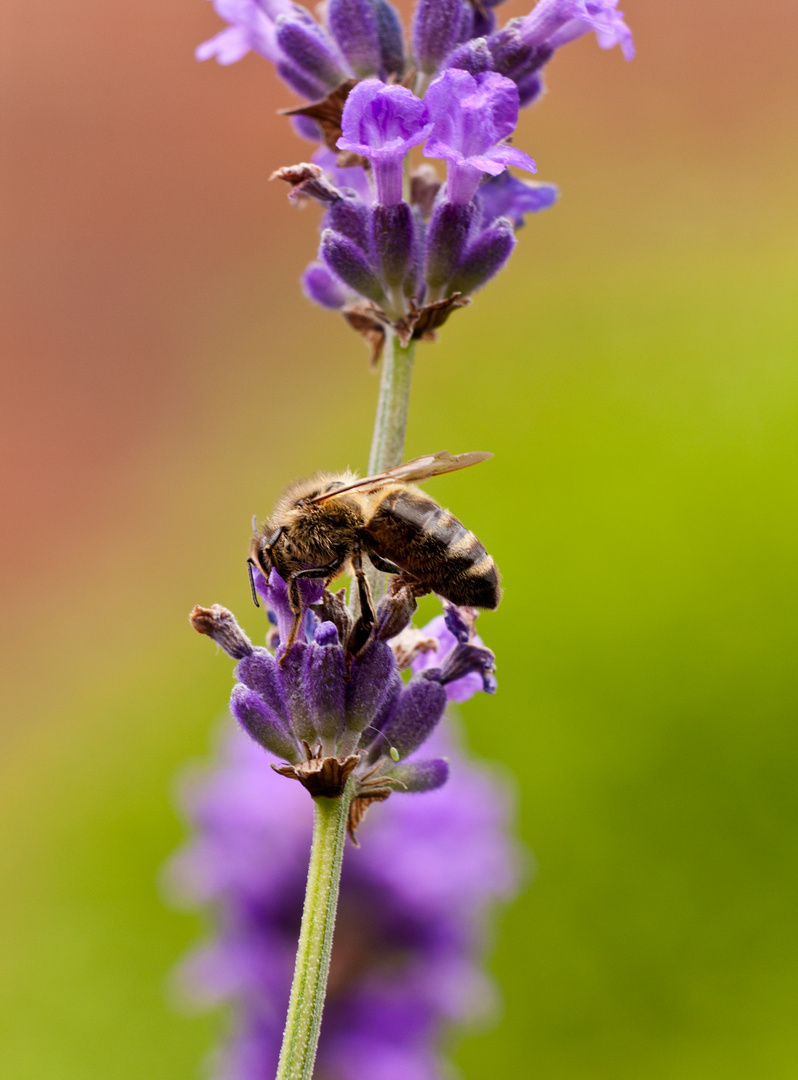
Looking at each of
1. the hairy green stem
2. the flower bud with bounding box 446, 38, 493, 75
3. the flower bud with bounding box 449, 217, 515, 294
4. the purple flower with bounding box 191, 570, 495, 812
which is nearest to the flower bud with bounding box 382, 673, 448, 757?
the purple flower with bounding box 191, 570, 495, 812

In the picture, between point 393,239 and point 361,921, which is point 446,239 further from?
point 361,921

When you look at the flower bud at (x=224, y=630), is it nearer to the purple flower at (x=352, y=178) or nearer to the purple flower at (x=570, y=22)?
the purple flower at (x=352, y=178)

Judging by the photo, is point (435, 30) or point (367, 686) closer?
point (367, 686)

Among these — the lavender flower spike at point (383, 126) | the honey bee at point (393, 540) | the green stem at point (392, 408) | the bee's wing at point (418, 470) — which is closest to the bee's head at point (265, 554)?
the honey bee at point (393, 540)

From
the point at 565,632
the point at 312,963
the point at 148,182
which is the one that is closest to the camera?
the point at 312,963

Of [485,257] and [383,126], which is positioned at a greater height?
[383,126]

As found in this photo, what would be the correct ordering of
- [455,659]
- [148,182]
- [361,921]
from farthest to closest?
1. [148,182]
2. [361,921]
3. [455,659]

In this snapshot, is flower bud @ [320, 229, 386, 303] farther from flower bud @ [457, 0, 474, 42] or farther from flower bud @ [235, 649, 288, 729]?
flower bud @ [235, 649, 288, 729]

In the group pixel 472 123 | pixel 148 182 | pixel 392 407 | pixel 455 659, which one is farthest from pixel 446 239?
pixel 148 182
